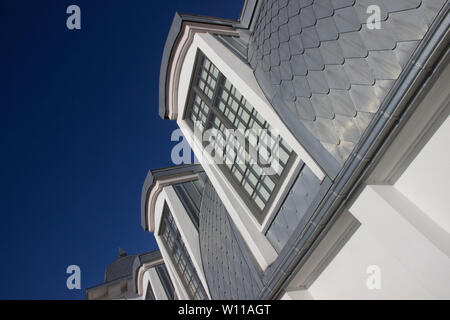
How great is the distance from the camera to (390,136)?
3.65 metres

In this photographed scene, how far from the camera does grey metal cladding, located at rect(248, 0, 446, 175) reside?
3523 millimetres

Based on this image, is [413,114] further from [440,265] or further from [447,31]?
[440,265]

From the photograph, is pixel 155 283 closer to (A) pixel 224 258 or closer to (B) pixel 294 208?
(A) pixel 224 258

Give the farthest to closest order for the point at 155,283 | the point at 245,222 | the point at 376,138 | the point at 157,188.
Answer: the point at 155,283
the point at 157,188
the point at 245,222
the point at 376,138

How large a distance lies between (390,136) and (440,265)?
156 centimetres

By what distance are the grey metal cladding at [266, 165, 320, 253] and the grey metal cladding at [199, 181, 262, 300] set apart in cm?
93

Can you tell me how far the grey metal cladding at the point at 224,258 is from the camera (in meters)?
6.41

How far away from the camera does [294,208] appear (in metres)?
5.34

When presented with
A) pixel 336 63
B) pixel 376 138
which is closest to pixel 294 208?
pixel 376 138

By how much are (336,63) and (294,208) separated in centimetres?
259

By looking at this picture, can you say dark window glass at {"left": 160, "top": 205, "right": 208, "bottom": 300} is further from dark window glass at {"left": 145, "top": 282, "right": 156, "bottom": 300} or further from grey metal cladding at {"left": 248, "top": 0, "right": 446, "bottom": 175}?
grey metal cladding at {"left": 248, "top": 0, "right": 446, "bottom": 175}

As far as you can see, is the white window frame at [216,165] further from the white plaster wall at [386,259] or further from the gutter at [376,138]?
the white plaster wall at [386,259]

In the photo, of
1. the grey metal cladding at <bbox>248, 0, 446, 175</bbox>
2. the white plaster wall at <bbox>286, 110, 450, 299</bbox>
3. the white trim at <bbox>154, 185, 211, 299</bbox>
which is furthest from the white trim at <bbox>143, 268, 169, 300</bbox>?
the grey metal cladding at <bbox>248, 0, 446, 175</bbox>
